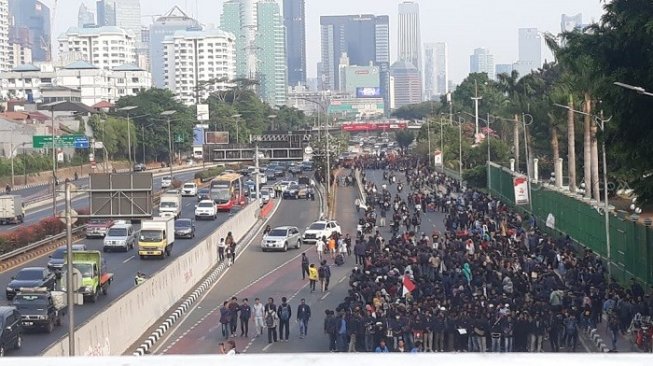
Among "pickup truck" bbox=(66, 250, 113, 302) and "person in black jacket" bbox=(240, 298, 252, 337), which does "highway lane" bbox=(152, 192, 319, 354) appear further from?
"pickup truck" bbox=(66, 250, 113, 302)

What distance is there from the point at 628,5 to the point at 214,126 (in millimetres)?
111660

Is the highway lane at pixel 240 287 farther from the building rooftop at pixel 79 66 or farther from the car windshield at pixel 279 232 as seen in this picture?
the building rooftop at pixel 79 66

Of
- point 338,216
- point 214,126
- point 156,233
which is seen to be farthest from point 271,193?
point 214,126

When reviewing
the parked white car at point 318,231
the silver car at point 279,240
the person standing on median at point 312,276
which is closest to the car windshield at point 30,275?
the person standing on median at point 312,276

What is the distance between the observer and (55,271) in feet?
111

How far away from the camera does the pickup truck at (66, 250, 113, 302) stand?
103 feet

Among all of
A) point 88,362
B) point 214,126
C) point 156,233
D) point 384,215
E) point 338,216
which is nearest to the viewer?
point 88,362

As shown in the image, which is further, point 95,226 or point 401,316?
point 95,226

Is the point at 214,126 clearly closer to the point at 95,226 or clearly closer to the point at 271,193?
the point at 271,193

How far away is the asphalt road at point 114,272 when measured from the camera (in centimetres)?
2547

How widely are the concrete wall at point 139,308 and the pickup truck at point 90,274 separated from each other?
214cm

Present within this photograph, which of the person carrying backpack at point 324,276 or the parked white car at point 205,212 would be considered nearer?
the person carrying backpack at point 324,276

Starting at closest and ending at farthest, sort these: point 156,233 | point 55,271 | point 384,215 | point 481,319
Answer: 1. point 481,319
2. point 55,271
3. point 156,233
4. point 384,215

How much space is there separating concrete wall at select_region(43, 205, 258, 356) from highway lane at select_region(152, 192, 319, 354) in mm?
688
